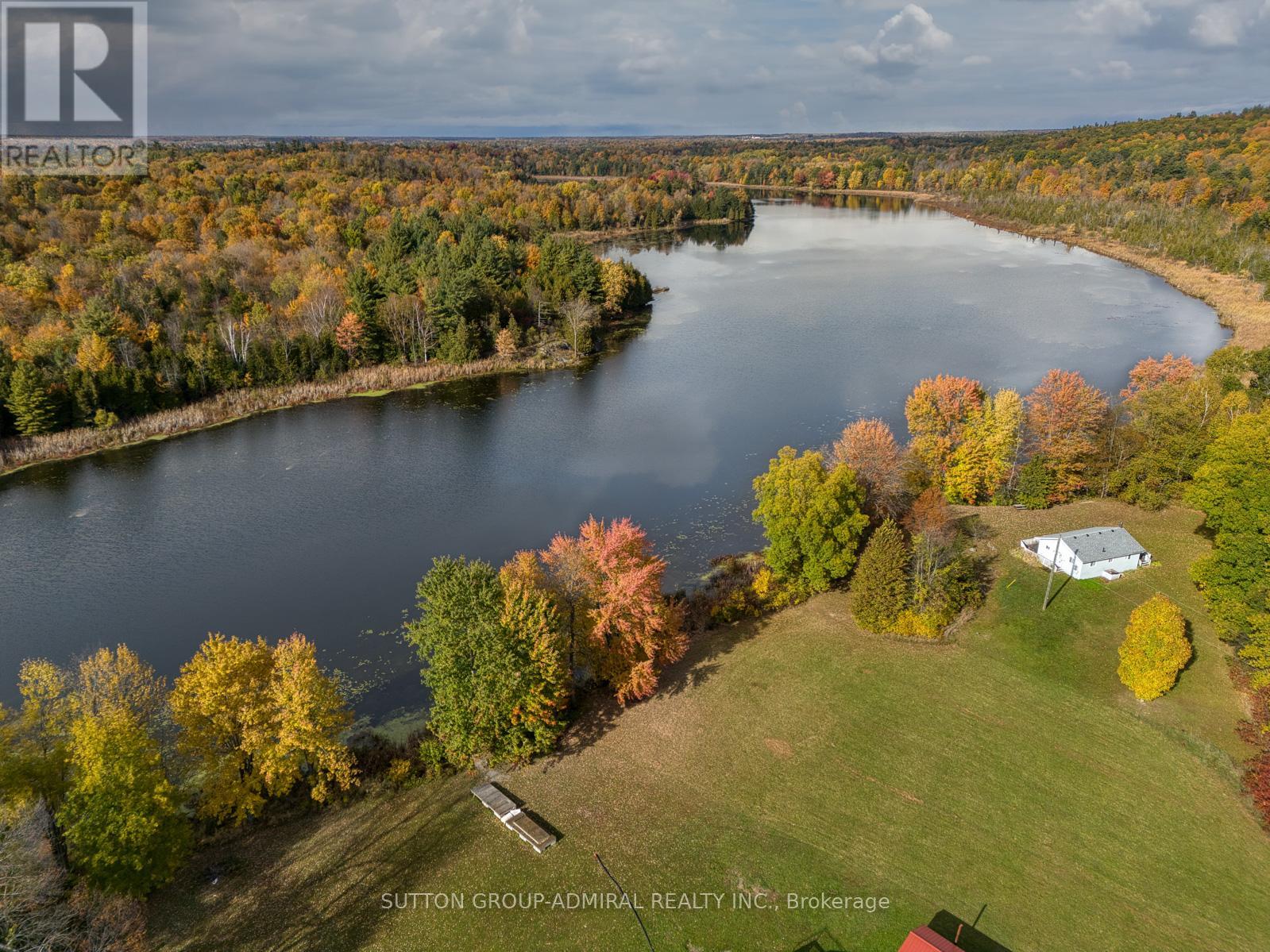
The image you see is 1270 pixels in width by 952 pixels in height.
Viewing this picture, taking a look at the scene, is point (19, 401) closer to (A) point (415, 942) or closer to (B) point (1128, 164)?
(A) point (415, 942)

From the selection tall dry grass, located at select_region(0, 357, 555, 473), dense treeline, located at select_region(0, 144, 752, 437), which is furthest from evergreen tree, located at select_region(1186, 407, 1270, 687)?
dense treeline, located at select_region(0, 144, 752, 437)

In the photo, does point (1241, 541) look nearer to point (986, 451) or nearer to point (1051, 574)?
point (1051, 574)

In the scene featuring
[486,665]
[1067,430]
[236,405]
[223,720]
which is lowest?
[223,720]

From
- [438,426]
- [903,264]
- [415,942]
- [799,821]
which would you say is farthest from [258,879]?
[903,264]

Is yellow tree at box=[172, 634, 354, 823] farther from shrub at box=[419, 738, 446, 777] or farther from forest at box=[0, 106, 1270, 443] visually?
forest at box=[0, 106, 1270, 443]

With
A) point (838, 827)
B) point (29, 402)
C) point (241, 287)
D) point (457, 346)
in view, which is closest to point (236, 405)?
point (29, 402)
